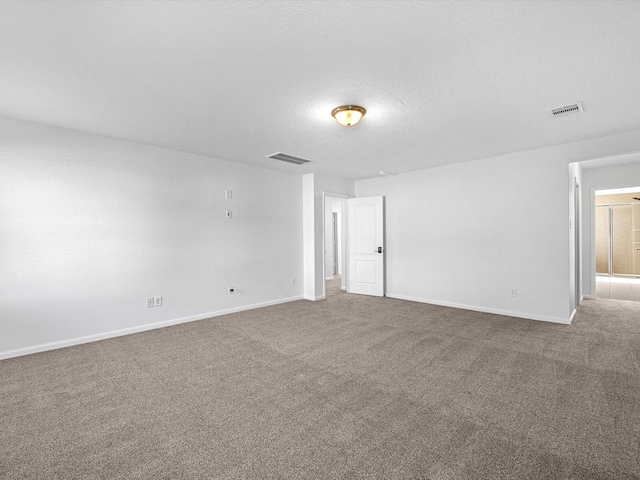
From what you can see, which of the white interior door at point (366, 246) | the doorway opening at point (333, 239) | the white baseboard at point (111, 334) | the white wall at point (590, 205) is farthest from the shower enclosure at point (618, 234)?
the white baseboard at point (111, 334)

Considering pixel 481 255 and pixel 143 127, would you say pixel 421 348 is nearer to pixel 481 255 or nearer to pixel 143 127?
pixel 481 255

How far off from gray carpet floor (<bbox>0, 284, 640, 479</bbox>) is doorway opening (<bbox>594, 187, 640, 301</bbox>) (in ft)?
20.8

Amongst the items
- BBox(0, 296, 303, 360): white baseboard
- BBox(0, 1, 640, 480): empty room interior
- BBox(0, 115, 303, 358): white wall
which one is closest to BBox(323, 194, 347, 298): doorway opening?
BBox(0, 1, 640, 480): empty room interior

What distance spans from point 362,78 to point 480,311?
438 cm

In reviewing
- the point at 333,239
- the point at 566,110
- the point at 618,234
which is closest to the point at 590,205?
the point at 618,234

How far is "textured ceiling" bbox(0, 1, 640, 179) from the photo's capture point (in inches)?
71.4

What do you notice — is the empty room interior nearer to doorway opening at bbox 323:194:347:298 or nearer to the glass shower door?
doorway opening at bbox 323:194:347:298

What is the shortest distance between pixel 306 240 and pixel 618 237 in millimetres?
9102

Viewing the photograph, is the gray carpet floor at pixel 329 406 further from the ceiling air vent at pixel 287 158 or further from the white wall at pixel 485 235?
the ceiling air vent at pixel 287 158

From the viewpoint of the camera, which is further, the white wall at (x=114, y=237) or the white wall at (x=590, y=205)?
the white wall at (x=590, y=205)

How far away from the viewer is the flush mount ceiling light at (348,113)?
3.00 metres

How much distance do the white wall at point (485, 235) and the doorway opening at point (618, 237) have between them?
551 centimetres

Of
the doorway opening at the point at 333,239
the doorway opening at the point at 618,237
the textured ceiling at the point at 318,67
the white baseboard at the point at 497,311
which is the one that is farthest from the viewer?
the doorway opening at the point at 333,239

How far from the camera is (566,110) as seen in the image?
3.14 meters
